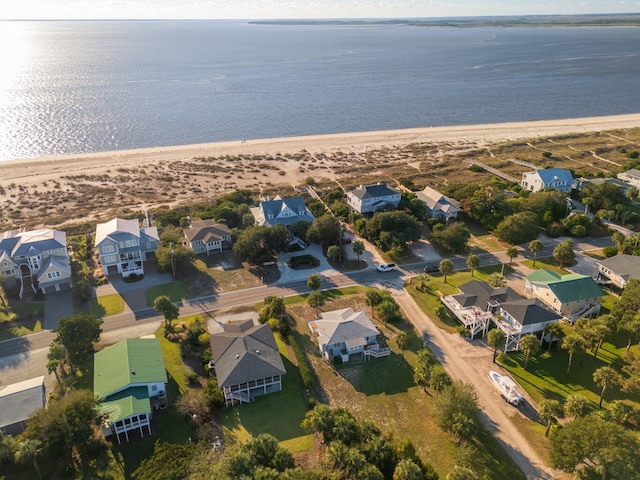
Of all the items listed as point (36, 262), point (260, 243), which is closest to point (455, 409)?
point (260, 243)

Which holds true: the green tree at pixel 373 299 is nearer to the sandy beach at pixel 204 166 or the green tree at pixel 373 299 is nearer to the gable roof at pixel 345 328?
the gable roof at pixel 345 328

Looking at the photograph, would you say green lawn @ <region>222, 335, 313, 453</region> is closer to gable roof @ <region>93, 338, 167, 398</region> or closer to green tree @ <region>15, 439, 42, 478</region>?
gable roof @ <region>93, 338, 167, 398</region>

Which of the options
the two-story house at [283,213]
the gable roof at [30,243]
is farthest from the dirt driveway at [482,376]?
the gable roof at [30,243]

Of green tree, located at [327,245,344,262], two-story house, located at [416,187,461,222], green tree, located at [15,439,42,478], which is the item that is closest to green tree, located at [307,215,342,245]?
green tree, located at [327,245,344,262]

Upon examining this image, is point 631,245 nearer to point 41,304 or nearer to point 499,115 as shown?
point 41,304

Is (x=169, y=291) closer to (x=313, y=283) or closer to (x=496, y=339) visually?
(x=313, y=283)

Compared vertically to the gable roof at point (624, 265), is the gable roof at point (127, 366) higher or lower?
lower
